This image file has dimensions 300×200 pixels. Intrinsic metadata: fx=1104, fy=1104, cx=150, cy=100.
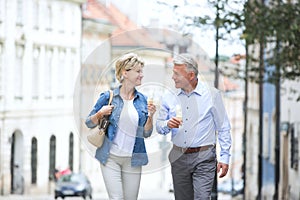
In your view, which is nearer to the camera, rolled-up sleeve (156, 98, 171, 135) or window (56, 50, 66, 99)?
rolled-up sleeve (156, 98, 171, 135)

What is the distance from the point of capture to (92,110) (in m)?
5.72

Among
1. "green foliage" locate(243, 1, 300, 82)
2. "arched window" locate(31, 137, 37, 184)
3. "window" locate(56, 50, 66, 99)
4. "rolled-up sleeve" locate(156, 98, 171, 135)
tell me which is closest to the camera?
"rolled-up sleeve" locate(156, 98, 171, 135)

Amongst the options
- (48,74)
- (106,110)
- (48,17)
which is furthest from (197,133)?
(48,74)

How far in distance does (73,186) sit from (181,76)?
808 inches

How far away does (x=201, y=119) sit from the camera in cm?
590

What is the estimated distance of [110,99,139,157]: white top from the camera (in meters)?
5.63

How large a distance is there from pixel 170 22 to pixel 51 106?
1443 centimetres

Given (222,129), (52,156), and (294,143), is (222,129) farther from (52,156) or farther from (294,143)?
(52,156)

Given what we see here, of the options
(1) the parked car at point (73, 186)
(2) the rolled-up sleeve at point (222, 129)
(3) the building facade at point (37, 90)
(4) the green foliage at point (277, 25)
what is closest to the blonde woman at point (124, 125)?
(2) the rolled-up sleeve at point (222, 129)

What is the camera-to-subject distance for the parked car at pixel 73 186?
24328 millimetres

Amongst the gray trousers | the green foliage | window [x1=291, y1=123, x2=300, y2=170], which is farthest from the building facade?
the gray trousers

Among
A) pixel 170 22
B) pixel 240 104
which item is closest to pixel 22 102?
pixel 240 104

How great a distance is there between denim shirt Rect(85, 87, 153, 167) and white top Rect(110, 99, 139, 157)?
0.02 m

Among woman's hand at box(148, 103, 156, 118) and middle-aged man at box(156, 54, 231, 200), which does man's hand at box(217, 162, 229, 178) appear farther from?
woman's hand at box(148, 103, 156, 118)
